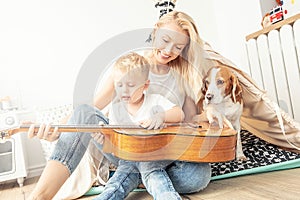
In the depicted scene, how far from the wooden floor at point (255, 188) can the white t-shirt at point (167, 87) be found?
0.35 meters

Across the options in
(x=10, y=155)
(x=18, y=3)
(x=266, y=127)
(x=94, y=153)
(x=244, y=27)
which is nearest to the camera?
(x=94, y=153)

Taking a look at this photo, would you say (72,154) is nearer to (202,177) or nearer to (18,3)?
(202,177)

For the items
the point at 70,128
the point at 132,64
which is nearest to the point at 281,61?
the point at 132,64

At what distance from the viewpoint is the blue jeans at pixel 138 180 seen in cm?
102

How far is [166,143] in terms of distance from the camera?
41.6 inches

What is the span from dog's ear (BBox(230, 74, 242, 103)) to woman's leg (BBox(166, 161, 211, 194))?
1.21ft

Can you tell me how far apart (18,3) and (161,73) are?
1.56m

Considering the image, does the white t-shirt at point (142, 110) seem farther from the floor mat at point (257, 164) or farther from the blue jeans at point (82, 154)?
the floor mat at point (257, 164)

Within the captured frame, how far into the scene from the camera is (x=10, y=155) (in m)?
2.06

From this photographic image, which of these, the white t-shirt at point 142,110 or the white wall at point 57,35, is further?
the white wall at point 57,35

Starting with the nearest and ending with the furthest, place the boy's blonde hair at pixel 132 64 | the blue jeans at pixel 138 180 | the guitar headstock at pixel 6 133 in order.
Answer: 1. the guitar headstock at pixel 6 133
2. the blue jeans at pixel 138 180
3. the boy's blonde hair at pixel 132 64

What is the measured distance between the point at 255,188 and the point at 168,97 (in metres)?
0.46

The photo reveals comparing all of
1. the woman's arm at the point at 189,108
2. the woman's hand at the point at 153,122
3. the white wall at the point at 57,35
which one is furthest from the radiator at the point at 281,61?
the woman's hand at the point at 153,122

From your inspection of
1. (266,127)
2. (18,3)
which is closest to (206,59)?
(266,127)
